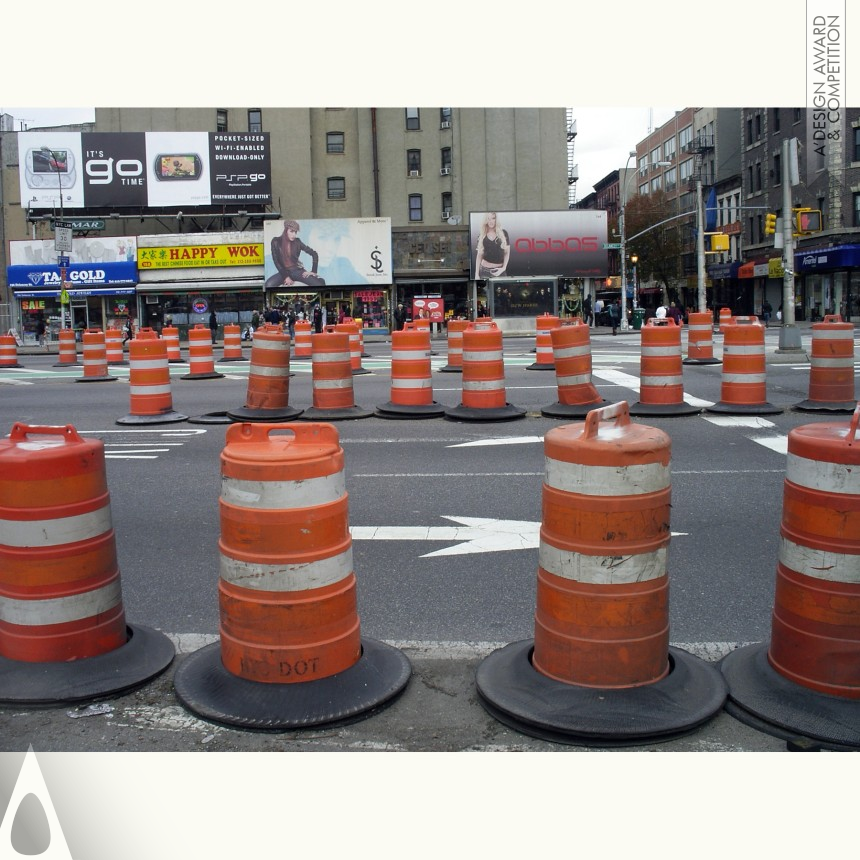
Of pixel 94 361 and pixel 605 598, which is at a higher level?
pixel 94 361

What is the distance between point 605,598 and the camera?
402 cm

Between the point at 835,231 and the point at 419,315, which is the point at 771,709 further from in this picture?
the point at 835,231

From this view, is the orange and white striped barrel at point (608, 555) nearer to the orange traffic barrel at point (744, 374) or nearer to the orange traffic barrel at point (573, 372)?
the orange traffic barrel at point (573, 372)

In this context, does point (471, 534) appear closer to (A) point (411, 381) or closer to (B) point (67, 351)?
(A) point (411, 381)

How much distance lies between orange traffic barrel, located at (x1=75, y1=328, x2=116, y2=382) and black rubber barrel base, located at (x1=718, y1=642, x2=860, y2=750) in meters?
19.1

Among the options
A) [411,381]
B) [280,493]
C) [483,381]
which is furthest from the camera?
[411,381]

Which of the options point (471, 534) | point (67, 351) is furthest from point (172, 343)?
point (471, 534)

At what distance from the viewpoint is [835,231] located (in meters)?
47.8

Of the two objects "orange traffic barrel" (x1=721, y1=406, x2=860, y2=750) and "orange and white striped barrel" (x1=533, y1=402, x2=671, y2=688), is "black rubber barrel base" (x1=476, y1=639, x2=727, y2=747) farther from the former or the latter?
"orange traffic barrel" (x1=721, y1=406, x2=860, y2=750)

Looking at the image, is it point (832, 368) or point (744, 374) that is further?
point (744, 374)

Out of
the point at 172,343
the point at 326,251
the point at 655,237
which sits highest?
the point at 655,237

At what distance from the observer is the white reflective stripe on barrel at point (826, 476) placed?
3947 millimetres

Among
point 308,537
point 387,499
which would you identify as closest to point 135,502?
point 387,499

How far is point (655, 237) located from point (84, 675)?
239 feet
